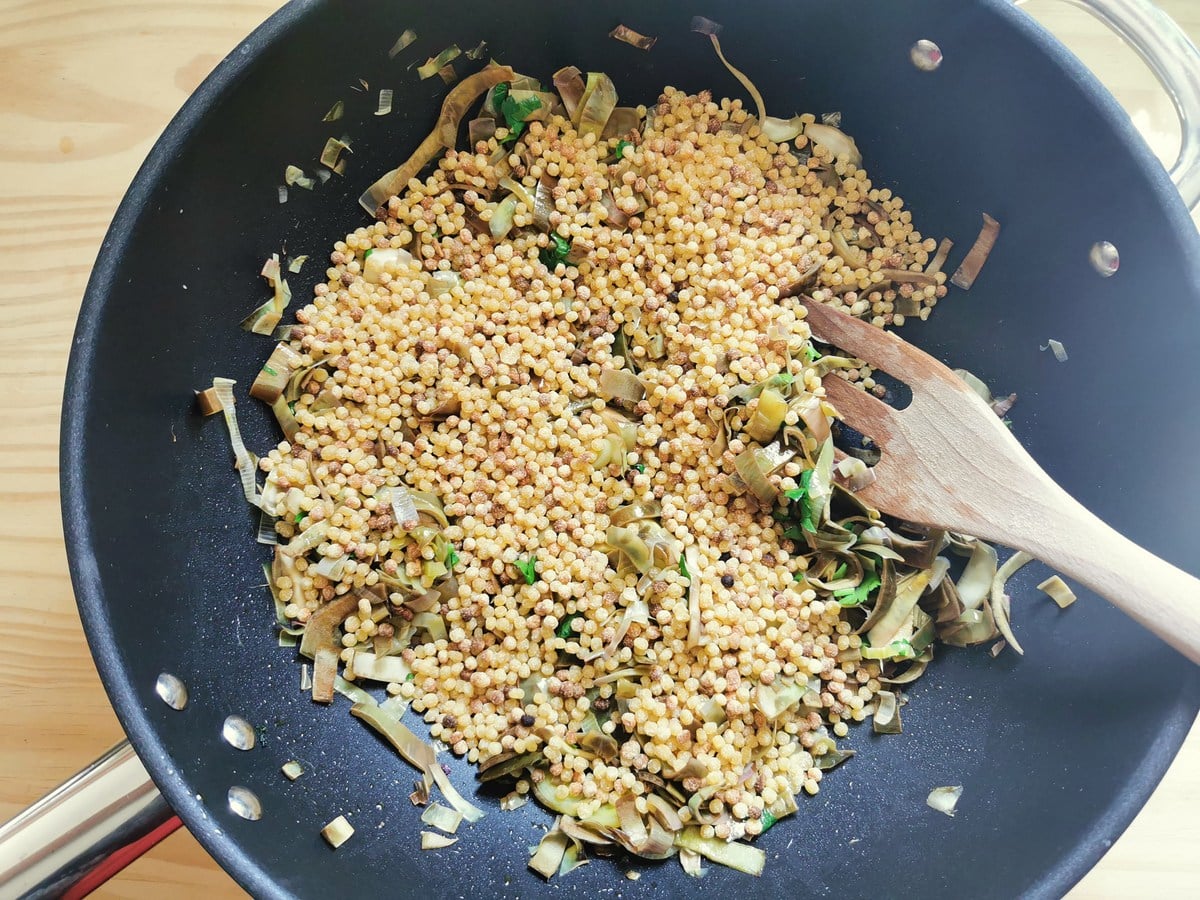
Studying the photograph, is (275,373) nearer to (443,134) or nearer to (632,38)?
(443,134)

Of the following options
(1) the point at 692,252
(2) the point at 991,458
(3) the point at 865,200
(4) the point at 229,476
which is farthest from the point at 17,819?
(3) the point at 865,200

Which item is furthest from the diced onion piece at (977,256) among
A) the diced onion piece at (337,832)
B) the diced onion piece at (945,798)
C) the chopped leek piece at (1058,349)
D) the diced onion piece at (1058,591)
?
the diced onion piece at (337,832)

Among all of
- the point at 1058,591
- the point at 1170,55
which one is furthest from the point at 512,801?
the point at 1170,55

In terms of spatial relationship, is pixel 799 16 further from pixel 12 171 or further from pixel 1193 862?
pixel 1193 862

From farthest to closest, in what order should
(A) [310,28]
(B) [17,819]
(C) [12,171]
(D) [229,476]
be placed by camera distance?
(C) [12,171] → (D) [229,476] → (A) [310,28] → (B) [17,819]

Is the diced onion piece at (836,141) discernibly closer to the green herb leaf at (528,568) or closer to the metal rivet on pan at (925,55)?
the metal rivet on pan at (925,55)
